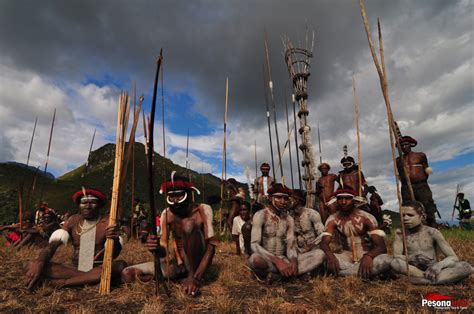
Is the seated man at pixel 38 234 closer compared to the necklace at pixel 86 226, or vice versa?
the necklace at pixel 86 226

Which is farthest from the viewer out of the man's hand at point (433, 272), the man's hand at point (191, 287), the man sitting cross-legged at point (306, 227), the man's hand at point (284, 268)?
the man sitting cross-legged at point (306, 227)

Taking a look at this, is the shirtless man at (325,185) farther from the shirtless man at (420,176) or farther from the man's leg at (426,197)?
the man's leg at (426,197)

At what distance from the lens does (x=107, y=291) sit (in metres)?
4.05

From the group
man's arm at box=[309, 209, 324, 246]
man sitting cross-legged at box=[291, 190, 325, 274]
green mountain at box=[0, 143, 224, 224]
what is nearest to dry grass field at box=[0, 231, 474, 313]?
man's arm at box=[309, 209, 324, 246]

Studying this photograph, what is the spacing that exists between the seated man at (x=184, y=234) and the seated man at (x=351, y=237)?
2029 mm

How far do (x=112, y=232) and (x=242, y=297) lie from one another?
1.99m

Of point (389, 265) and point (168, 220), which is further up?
point (168, 220)

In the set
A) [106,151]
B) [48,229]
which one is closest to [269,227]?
[48,229]

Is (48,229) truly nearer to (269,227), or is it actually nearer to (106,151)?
(269,227)

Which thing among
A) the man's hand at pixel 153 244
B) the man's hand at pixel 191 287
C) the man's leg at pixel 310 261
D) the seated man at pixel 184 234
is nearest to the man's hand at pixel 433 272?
the man's leg at pixel 310 261

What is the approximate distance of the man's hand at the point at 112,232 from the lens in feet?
Answer: 13.3

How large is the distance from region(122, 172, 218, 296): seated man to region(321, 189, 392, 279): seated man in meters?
2.03

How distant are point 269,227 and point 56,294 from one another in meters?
3.25

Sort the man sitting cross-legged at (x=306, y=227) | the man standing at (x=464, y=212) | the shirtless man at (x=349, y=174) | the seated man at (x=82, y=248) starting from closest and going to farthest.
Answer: the seated man at (x=82, y=248)
the man sitting cross-legged at (x=306, y=227)
the shirtless man at (x=349, y=174)
the man standing at (x=464, y=212)
